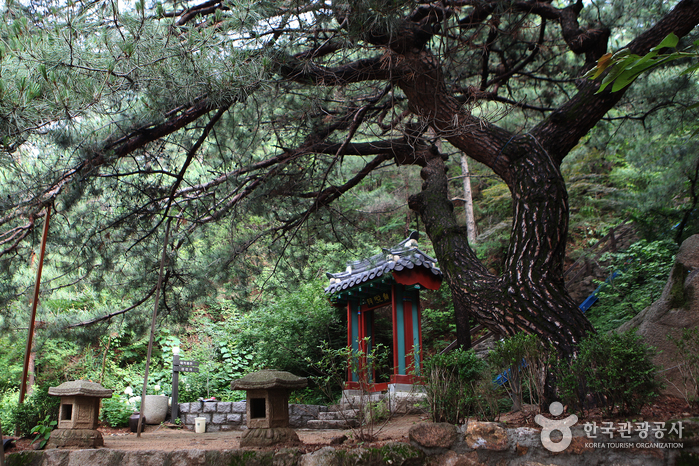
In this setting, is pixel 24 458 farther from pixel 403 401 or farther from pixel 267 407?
pixel 403 401

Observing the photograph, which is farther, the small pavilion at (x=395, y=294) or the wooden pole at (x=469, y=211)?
the wooden pole at (x=469, y=211)

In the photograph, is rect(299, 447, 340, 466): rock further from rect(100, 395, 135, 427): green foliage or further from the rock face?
rect(100, 395, 135, 427): green foliage

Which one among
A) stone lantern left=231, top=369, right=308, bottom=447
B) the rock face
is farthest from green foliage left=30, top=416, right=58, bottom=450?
the rock face

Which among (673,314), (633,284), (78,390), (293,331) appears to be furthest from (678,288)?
(293,331)

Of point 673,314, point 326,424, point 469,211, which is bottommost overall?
point 326,424

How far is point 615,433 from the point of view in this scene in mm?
2414

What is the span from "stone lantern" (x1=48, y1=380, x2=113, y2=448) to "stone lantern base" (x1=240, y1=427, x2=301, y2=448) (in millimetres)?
1721

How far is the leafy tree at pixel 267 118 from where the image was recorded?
9.04 feet

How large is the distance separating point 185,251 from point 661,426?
5.55 m

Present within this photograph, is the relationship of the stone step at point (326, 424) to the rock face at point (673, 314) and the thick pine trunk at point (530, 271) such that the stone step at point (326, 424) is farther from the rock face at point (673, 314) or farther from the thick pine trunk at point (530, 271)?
the rock face at point (673, 314)

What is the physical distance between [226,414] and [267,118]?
446 cm

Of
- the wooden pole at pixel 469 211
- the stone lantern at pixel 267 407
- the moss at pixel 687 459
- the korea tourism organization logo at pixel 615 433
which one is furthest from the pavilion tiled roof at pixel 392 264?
the wooden pole at pixel 469 211

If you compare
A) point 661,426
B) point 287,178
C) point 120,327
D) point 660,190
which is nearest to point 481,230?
point 660,190

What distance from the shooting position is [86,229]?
16.6 feet
